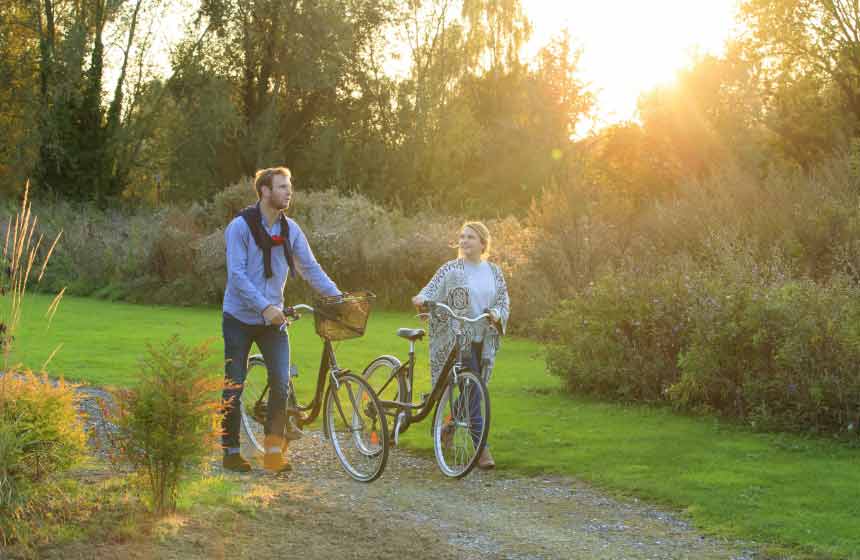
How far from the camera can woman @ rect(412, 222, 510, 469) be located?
26.7 ft

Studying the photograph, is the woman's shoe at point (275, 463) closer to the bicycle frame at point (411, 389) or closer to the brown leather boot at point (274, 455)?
the brown leather boot at point (274, 455)

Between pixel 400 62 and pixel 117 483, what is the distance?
1644 inches

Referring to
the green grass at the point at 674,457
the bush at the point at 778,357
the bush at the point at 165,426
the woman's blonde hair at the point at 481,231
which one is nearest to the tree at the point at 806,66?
Result: the green grass at the point at 674,457

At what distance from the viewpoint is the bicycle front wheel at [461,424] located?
739cm

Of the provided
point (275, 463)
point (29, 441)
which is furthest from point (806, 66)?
point (29, 441)

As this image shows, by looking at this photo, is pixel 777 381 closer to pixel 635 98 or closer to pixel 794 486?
pixel 794 486

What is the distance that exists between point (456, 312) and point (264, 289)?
159 centimetres

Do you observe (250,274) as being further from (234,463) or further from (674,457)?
(674,457)

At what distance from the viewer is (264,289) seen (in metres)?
7.27

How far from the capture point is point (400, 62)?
46375mm

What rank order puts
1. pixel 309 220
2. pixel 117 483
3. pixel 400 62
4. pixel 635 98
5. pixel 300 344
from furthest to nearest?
pixel 400 62 → pixel 635 98 → pixel 309 220 → pixel 300 344 → pixel 117 483

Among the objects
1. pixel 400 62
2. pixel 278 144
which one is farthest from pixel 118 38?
pixel 400 62

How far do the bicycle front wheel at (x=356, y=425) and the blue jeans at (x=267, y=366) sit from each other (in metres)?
0.41

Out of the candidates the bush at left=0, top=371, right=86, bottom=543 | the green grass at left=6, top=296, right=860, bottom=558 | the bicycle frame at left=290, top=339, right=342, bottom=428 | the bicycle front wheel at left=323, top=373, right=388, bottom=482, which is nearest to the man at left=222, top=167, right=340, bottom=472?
the bicycle frame at left=290, top=339, right=342, bottom=428
